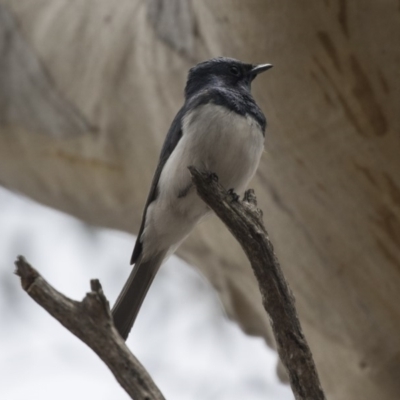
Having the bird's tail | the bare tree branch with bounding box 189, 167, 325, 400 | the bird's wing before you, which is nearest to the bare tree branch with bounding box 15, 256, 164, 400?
the bare tree branch with bounding box 189, 167, 325, 400

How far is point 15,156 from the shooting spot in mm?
4414

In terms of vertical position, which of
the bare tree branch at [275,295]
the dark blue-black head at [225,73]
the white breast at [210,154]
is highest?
the dark blue-black head at [225,73]

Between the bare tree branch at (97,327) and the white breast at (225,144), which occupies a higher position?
the white breast at (225,144)

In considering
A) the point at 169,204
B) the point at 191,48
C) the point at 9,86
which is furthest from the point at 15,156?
the point at 169,204

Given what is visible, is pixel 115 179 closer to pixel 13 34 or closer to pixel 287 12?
pixel 13 34

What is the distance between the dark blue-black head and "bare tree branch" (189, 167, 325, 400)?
0.95 metres

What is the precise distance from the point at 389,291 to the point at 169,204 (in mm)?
985

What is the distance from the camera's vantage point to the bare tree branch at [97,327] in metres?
1.91

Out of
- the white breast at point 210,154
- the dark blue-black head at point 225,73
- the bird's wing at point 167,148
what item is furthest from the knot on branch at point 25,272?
the dark blue-black head at point 225,73

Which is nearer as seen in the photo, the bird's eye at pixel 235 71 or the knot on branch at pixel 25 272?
the knot on branch at pixel 25 272

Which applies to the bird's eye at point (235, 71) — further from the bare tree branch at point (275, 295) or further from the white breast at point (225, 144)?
the bare tree branch at point (275, 295)

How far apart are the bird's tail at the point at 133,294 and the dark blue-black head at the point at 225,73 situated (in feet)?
2.12

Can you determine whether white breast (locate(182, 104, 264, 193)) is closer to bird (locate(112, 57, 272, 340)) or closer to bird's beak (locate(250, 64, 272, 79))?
bird (locate(112, 57, 272, 340))

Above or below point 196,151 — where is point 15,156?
above
